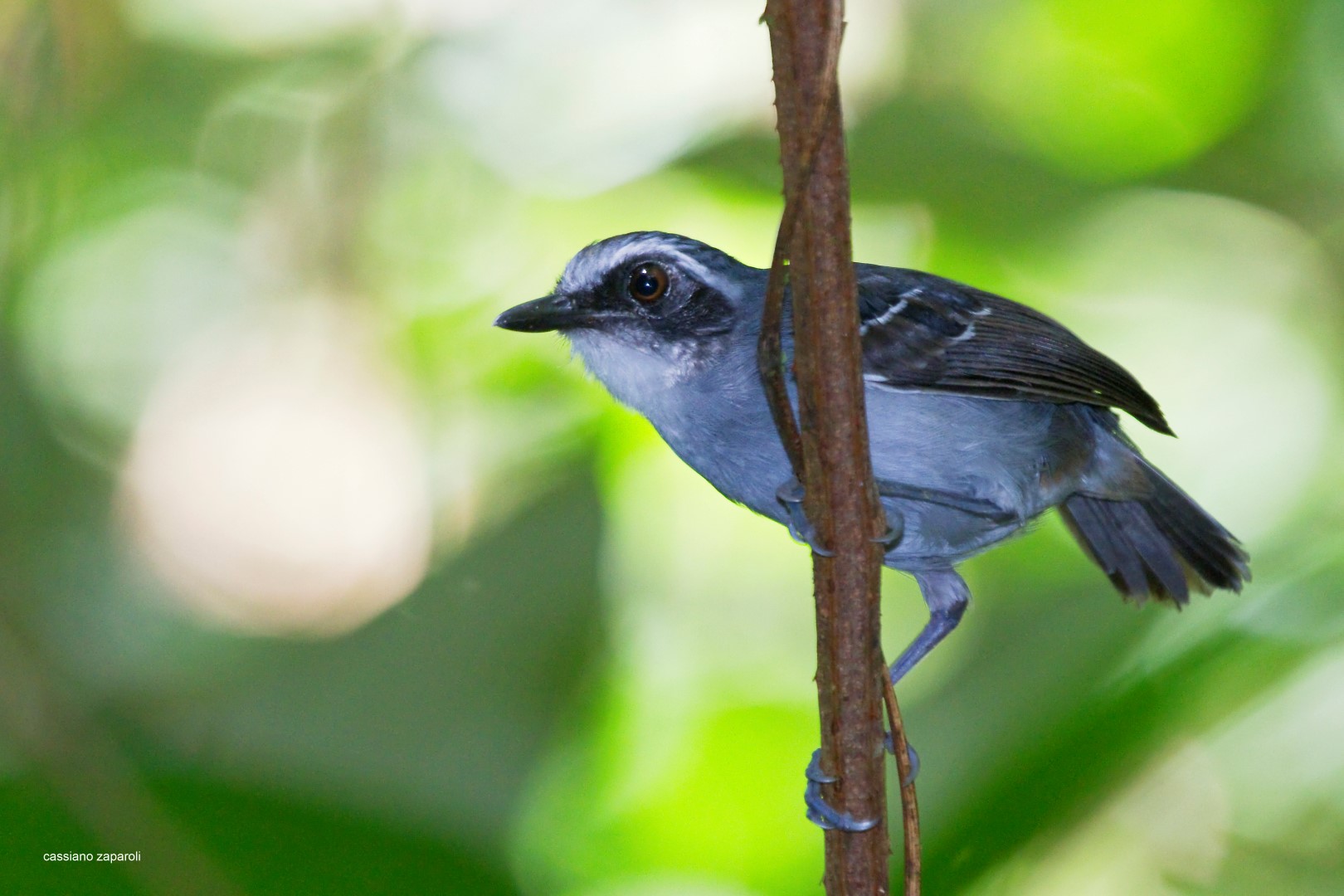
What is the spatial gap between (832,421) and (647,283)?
104cm

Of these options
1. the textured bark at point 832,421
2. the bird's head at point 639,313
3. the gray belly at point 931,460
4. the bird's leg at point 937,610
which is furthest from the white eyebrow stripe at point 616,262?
the textured bark at point 832,421

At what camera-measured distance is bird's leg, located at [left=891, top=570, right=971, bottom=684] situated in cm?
270

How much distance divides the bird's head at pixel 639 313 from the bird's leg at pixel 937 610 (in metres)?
0.80

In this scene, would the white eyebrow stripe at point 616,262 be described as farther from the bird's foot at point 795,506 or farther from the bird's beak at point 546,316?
the bird's foot at point 795,506

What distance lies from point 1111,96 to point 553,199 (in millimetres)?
1783

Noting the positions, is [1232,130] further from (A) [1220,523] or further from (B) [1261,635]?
(B) [1261,635]

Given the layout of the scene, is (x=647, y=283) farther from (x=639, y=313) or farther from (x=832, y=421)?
(x=832, y=421)

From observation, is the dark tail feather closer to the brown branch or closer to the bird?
the bird

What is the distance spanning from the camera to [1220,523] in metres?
2.96

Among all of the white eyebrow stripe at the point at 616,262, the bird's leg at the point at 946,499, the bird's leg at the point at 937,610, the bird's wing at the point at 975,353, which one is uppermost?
the white eyebrow stripe at the point at 616,262

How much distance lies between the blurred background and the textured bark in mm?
768

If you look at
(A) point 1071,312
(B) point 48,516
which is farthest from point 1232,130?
→ (B) point 48,516

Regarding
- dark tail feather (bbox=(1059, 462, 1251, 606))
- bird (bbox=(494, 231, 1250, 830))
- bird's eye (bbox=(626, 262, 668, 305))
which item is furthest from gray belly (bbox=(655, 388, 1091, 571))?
dark tail feather (bbox=(1059, 462, 1251, 606))

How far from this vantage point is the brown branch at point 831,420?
1354mm
